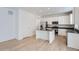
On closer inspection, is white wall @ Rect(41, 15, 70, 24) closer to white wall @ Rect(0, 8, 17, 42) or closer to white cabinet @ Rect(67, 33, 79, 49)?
white cabinet @ Rect(67, 33, 79, 49)

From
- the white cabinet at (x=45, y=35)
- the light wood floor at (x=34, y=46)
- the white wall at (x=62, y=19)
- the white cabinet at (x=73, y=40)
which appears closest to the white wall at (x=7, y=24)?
the light wood floor at (x=34, y=46)

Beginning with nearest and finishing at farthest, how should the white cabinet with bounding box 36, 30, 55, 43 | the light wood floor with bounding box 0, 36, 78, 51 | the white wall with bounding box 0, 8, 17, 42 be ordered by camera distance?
the light wood floor with bounding box 0, 36, 78, 51, the white wall with bounding box 0, 8, 17, 42, the white cabinet with bounding box 36, 30, 55, 43

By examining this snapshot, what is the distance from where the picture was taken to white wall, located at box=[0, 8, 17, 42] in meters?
4.58

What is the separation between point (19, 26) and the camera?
17.9ft

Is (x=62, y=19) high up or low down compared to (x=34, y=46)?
up

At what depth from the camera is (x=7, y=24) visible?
4945mm

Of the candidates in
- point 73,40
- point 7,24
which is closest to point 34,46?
point 73,40

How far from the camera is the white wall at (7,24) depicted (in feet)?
15.0

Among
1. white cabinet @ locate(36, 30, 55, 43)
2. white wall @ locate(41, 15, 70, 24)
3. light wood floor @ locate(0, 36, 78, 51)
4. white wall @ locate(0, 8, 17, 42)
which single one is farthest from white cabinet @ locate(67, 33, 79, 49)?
white wall @ locate(0, 8, 17, 42)

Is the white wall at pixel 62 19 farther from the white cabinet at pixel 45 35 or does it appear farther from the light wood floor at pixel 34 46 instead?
the white cabinet at pixel 45 35

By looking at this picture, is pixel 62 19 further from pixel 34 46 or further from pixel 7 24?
pixel 7 24

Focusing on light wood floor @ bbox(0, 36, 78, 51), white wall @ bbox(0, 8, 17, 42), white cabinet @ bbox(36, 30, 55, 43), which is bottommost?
light wood floor @ bbox(0, 36, 78, 51)
